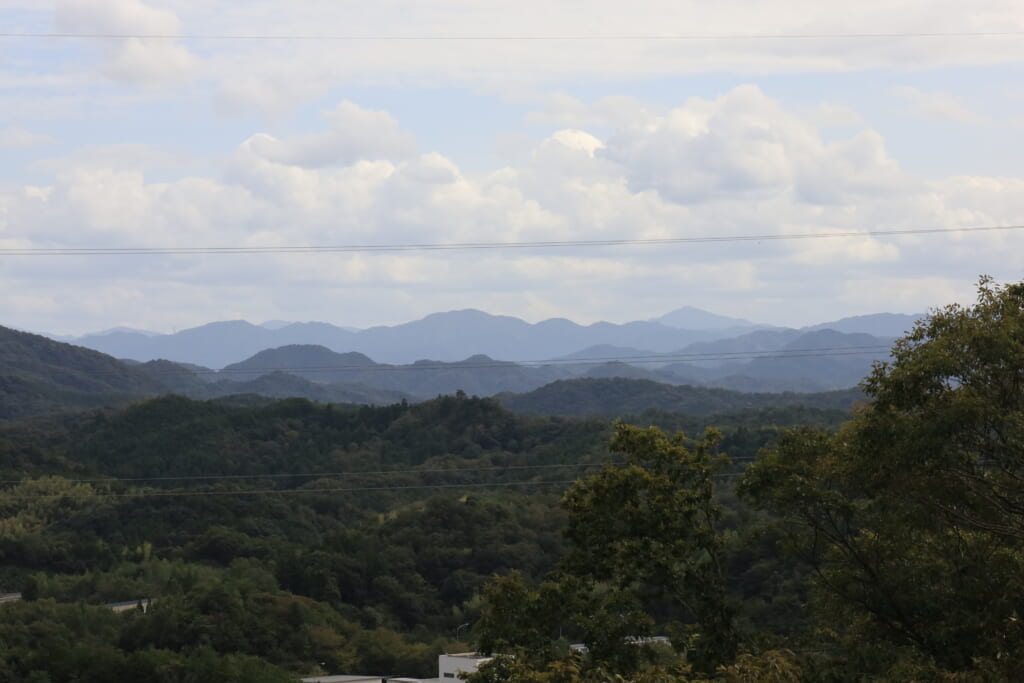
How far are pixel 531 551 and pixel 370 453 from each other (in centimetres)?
3722

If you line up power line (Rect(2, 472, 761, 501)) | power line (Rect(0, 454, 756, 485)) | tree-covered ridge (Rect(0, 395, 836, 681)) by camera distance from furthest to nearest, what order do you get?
power line (Rect(0, 454, 756, 485))
power line (Rect(2, 472, 761, 501))
tree-covered ridge (Rect(0, 395, 836, 681))

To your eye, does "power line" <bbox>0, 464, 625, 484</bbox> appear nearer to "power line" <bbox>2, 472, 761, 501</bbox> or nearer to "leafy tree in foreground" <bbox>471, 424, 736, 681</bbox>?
"power line" <bbox>2, 472, 761, 501</bbox>

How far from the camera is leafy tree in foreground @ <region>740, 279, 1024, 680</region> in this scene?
11.5m

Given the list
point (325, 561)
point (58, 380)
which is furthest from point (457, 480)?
point (58, 380)

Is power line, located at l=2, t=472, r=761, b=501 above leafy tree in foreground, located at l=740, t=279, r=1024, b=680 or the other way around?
the other way around

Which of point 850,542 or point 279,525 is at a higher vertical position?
point 850,542

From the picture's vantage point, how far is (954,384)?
12039mm

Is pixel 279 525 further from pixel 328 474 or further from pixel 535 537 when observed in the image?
pixel 328 474

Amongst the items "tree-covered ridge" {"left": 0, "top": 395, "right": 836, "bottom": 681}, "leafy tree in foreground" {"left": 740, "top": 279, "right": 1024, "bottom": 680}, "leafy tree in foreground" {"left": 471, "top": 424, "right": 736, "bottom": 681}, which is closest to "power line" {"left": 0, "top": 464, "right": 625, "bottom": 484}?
"tree-covered ridge" {"left": 0, "top": 395, "right": 836, "bottom": 681}

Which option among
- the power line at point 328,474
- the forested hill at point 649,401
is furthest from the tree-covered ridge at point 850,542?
the forested hill at point 649,401

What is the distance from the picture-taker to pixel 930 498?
39.2ft

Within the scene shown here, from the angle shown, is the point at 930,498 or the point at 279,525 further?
the point at 279,525

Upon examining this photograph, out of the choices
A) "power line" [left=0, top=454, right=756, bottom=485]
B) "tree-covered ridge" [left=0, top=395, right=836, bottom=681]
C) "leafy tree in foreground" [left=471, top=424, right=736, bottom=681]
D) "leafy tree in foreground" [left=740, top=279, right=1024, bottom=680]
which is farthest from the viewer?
"power line" [left=0, top=454, right=756, bottom=485]

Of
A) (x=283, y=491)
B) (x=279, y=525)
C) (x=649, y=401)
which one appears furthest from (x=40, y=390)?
(x=279, y=525)
